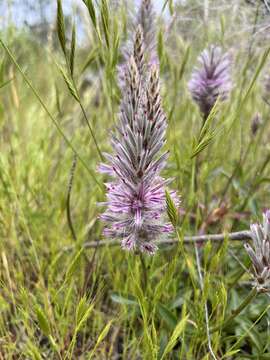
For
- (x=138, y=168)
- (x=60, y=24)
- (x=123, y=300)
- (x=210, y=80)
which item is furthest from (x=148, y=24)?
(x=123, y=300)

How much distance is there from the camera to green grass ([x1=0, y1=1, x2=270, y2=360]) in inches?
43.2

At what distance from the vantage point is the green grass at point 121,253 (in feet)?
3.60

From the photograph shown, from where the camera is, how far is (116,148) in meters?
0.95

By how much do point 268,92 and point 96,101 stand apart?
5.11 feet

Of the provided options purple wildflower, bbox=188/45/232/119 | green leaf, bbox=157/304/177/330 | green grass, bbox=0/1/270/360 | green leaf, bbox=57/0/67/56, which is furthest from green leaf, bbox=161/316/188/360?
purple wildflower, bbox=188/45/232/119

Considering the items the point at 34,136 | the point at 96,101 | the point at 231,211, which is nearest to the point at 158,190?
the point at 231,211

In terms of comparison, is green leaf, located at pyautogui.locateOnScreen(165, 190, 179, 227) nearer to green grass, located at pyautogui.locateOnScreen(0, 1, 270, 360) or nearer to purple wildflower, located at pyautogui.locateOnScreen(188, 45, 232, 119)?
green grass, located at pyautogui.locateOnScreen(0, 1, 270, 360)

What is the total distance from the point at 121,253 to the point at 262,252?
A: 2.52 ft

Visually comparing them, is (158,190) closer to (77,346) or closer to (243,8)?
(77,346)

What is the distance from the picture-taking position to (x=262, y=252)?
0.97 m

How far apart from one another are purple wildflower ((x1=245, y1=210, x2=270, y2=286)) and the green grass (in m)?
0.10

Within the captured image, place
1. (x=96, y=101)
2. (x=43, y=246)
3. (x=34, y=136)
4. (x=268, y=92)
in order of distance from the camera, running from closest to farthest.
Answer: (x=43, y=246)
(x=268, y=92)
(x=34, y=136)
(x=96, y=101)

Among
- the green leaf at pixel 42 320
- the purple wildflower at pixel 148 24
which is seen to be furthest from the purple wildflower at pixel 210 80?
the green leaf at pixel 42 320

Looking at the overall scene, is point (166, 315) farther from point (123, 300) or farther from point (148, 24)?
point (148, 24)
